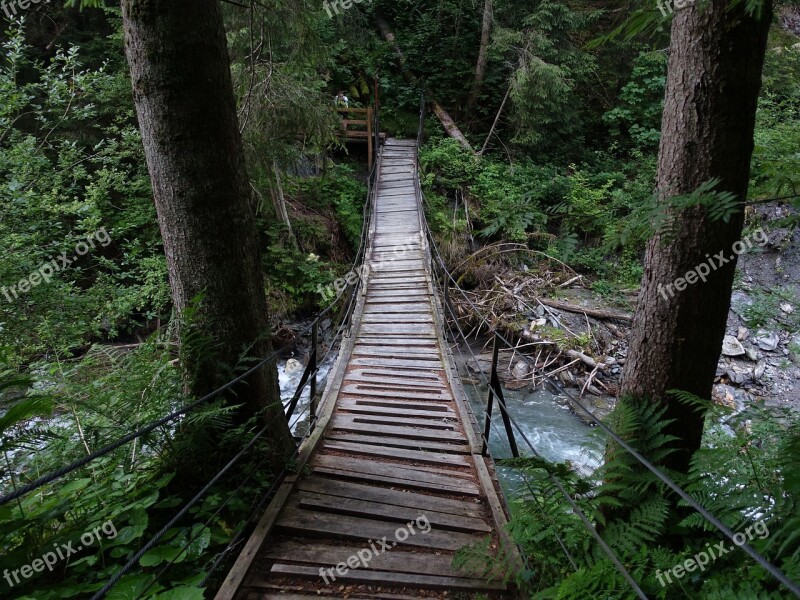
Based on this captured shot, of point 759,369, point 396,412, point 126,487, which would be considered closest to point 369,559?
point 126,487

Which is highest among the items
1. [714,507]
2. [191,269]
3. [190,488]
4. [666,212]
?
[666,212]

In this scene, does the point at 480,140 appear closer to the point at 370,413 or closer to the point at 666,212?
the point at 370,413

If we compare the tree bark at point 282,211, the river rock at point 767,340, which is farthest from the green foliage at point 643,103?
the tree bark at point 282,211

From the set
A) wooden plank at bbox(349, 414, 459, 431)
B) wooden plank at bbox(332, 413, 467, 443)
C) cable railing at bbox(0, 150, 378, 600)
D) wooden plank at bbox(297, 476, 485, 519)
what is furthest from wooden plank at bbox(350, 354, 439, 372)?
wooden plank at bbox(297, 476, 485, 519)

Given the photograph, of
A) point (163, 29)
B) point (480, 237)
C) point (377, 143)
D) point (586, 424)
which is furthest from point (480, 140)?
point (163, 29)

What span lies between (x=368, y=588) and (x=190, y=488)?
3.75 ft

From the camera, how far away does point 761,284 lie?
9.47 metres

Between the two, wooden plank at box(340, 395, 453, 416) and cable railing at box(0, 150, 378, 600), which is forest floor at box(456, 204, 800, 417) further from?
cable railing at box(0, 150, 378, 600)

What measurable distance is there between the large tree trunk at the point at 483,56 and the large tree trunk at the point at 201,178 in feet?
45.1

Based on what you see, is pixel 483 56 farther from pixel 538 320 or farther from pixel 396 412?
pixel 396 412

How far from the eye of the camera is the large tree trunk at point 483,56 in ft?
44.5

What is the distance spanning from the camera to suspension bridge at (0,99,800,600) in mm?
2092

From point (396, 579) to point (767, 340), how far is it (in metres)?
9.38

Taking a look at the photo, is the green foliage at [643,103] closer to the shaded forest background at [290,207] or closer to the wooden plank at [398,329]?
the shaded forest background at [290,207]
